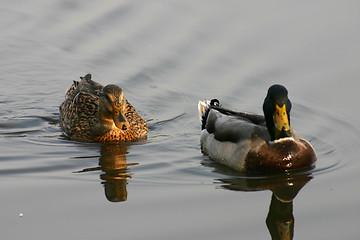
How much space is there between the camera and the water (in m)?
7.91

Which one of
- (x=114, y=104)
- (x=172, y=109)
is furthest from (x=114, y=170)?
(x=172, y=109)

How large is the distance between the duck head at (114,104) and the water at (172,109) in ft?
1.48

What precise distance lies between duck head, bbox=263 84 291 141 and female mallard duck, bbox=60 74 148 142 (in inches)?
87.7

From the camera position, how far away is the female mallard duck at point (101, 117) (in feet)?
35.3

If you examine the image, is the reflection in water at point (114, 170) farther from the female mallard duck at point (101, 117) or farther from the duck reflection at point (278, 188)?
the duck reflection at point (278, 188)

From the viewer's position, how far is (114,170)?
9.77 meters

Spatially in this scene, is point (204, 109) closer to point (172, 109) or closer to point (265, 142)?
point (172, 109)

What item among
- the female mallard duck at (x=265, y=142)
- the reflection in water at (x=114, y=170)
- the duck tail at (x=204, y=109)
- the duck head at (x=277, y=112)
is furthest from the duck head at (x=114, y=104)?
the duck head at (x=277, y=112)

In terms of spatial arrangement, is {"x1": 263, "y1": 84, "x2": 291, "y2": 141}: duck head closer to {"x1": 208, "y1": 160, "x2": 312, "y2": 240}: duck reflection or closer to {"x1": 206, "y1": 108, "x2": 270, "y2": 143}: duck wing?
{"x1": 206, "y1": 108, "x2": 270, "y2": 143}: duck wing

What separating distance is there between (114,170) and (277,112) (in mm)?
2324

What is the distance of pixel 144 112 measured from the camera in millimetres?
12391

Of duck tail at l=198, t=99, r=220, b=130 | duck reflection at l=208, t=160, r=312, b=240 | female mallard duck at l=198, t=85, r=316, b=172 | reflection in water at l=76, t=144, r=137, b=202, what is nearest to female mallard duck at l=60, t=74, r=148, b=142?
reflection in water at l=76, t=144, r=137, b=202

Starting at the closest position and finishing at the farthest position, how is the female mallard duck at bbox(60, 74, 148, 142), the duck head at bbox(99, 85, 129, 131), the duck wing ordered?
the duck wing → the duck head at bbox(99, 85, 129, 131) → the female mallard duck at bbox(60, 74, 148, 142)

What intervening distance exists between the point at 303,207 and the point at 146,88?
529cm
